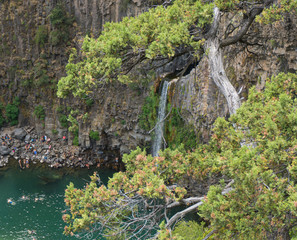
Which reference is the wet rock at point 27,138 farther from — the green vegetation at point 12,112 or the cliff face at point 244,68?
the cliff face at point 244,68

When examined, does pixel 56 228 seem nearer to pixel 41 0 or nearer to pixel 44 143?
pixel 44 143

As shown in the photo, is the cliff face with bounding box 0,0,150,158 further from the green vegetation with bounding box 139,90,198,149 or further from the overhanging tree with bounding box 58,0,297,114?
the overhanging tree with bounding box 58,0,297,114

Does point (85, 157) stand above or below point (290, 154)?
below

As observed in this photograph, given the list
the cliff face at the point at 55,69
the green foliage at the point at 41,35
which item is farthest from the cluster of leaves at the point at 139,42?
the green foliage at the point at 41,35

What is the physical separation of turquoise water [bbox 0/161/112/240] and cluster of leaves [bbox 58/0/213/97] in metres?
8.81

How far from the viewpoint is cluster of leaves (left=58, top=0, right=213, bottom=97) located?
22.1 feet

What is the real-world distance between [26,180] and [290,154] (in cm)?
1977

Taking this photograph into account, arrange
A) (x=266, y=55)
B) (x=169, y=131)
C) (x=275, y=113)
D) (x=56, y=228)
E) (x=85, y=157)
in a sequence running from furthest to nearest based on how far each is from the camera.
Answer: (x=85, y=157)
(x=169, y=131)
(x=56, y=228)
(x=266, y=55)
(x=275, y=113)

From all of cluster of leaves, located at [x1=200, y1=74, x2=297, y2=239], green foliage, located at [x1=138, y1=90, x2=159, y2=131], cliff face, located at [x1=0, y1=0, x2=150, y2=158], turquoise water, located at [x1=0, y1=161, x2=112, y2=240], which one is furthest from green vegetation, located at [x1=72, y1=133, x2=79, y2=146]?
cluster of leaves, located at [x1=200, y1=74, x2=297, y2=239]

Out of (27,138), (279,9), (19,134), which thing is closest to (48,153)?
(27,138)

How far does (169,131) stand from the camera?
1709cm

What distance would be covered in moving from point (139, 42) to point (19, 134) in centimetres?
2137

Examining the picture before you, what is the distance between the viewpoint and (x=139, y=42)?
691 cm

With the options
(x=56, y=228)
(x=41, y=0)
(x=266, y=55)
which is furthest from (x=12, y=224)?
(x=41, y=0)
